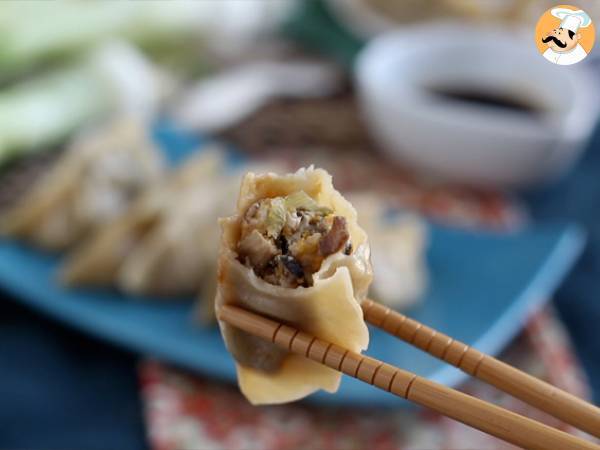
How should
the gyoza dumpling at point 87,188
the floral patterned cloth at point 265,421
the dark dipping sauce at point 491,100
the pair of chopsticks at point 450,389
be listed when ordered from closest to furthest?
the pair of chopsticks at point 450,389 → the floral patterned cloth at point 265,421 → the gyoza dumpling at point 87,188 → the dark dipping sauce at point 491,100

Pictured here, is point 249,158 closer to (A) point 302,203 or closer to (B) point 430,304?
(B) point 430,304

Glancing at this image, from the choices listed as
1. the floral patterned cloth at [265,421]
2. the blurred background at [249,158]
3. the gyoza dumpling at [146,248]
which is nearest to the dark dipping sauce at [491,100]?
the blurred background at [249,158]

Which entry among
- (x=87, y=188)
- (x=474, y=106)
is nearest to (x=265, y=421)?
(x=87, y=188)

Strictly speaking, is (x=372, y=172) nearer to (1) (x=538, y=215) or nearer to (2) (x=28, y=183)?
(1) (x=538, y=215)

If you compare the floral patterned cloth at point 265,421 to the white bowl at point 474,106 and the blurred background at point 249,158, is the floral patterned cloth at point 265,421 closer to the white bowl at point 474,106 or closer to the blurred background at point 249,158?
the blurred background at point 249,158

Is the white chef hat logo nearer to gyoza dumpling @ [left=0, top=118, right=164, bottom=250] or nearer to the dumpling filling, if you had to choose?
the dumpling filling

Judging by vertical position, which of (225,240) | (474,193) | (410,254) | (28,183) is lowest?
(28,183)

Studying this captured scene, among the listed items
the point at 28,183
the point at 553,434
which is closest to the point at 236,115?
the point at 28,183
